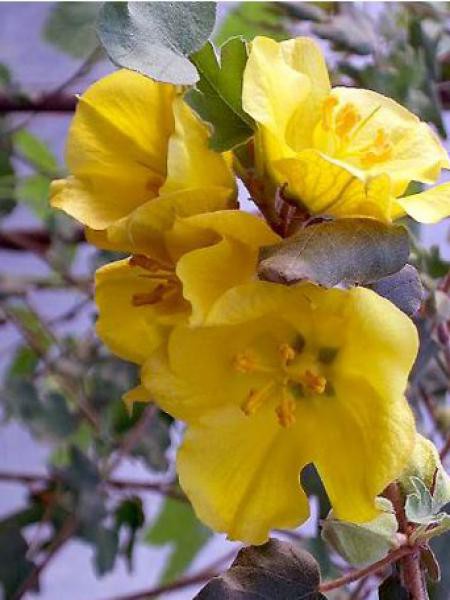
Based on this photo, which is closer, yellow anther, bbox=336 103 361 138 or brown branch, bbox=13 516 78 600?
yellow anther, bbox=336 103 361 138

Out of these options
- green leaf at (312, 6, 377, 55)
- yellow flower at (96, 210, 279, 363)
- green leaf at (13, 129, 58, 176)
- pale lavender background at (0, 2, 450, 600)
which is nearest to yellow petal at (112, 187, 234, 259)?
yellow flower at (96, 210, 279, 363)

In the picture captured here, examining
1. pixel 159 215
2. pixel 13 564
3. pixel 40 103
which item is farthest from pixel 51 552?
pixel 159 215

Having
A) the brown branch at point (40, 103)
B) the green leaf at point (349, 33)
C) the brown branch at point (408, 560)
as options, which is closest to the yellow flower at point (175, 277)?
the brown branch at point (408, 560)

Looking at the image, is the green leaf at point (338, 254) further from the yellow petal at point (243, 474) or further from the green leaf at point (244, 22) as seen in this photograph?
the green leaf at point (244, 22)

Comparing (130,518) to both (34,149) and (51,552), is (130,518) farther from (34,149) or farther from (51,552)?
(34,149)

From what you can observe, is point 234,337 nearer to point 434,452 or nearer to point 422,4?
point 434,452

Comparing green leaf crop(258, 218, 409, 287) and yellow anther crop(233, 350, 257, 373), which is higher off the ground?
green leaf crop(258, 218, 409, 287)

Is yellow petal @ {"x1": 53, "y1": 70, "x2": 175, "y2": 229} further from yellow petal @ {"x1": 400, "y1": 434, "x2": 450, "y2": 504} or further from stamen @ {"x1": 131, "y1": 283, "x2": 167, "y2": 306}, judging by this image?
yellow petal @ {"x1": 400, "y1": 434, "x2": 450, "y2": 504}
